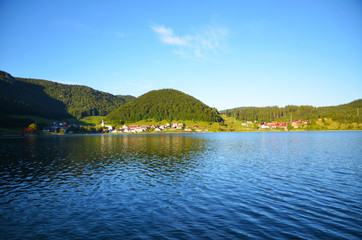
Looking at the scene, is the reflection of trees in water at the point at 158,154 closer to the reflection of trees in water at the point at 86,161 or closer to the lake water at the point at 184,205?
the reflection of trees in water at the point at 86,161

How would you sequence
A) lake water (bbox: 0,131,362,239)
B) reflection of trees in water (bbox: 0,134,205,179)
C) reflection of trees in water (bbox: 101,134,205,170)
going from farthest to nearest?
reflection of trees in water (bbox: 101,134,205,170) < reflection of trees in water (bbox: 0,134,205,179) < lake water (bbox: 0,131,362,239)

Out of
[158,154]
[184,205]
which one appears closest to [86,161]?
[158,154]

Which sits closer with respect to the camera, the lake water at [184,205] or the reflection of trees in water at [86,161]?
the lake water at [184,205]

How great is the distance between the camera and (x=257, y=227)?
1602 centimetres

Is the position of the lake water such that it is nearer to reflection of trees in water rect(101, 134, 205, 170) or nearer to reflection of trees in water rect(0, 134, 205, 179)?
reflection of trees in water rect(0, 134, 205, 179)

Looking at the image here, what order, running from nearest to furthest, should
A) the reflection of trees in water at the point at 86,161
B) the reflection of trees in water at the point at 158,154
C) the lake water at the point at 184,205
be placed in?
the lake water at the point at 184,205 → the reflection of trees in water at the point at 86,161 → the reflection of trees in water at the point at 158,154

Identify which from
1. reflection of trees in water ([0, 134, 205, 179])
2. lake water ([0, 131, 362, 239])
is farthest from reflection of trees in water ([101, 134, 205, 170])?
lake water ([0, 131, 362, 239])

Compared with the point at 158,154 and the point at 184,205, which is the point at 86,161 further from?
the point at 184,205

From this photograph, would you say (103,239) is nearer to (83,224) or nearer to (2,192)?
(83,224)

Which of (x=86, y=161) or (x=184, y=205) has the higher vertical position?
(x=184, y=205)

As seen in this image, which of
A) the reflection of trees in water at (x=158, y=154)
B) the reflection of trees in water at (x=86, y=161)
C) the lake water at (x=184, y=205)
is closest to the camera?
the lake water at (x=184, y=205)

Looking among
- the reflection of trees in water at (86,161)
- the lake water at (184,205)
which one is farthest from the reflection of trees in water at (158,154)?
the lake water at (184,205)

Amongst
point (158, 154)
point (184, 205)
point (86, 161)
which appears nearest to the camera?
point (184, 205)

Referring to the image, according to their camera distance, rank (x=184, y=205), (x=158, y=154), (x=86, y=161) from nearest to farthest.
A: 1. (x=184, y=205)
2. (x=86, y=161)
3. (x=158, y=154)
